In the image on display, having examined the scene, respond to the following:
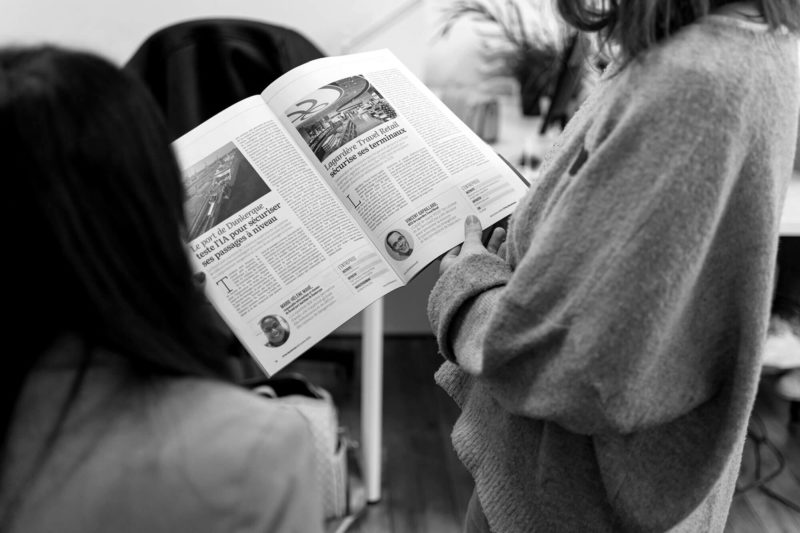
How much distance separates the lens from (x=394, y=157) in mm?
967

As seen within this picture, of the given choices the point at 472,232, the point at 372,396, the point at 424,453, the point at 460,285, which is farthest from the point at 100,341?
the point at 424,453

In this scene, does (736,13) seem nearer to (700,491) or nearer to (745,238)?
(745,238)

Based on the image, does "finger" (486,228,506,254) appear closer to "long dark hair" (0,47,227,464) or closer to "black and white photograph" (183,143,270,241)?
"black and white photograph" (183,143,270,241)

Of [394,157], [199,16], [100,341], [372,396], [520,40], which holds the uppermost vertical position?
[100,341]

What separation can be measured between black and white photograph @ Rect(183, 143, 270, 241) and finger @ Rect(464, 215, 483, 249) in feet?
0.78

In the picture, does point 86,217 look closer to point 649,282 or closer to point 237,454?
point 237,454

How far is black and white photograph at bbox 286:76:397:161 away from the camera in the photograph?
0.98 meters

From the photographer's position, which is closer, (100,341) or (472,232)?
(100,341)

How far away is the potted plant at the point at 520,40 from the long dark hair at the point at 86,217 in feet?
4.65

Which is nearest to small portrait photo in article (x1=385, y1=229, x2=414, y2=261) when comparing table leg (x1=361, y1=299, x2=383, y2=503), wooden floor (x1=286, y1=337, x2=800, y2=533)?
table leg (x1=361, y1=299, x2=383, y2=503)

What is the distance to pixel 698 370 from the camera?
Answer: 2.22 feet

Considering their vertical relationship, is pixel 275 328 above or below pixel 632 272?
below

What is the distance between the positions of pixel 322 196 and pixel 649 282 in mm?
445

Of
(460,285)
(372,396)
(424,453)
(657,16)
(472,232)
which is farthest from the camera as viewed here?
(424,453)
